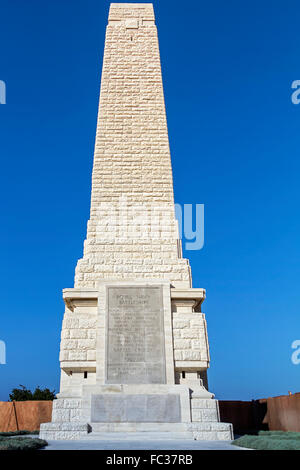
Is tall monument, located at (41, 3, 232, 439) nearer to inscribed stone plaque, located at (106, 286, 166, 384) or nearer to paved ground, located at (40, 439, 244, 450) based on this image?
inscribed stone plaque, located at (106, 286, 166, 384)

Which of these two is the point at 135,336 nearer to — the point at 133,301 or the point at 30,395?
the point at 133,301

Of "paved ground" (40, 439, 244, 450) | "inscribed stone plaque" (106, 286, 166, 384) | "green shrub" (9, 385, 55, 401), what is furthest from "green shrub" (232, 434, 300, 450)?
"green shrub" (9, 385, 55, 401)

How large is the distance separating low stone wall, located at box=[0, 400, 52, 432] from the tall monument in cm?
315

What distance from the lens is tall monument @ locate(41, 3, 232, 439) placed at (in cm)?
764

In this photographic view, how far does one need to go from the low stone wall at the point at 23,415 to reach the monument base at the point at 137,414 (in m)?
3.73

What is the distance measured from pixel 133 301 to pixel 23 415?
17.3 feet

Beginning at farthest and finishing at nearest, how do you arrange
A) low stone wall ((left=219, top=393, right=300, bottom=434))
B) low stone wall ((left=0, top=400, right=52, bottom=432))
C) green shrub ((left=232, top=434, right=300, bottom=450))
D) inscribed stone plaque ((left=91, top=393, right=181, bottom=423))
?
low stone wall ((left=0, top=400, right=52, bottom=432)), low stone wall ((left=219, top=393, right=300, bottom=434)), inscribed stone plaque ((left=91, top=393, right=181, bottom=423)), green shrub ((left=232, top=434, right=300, bottom=450))

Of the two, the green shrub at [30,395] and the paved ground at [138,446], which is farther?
the green shrub at [30,395]

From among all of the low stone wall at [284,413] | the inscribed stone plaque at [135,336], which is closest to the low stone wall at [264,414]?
the low stone wall at [284,413]

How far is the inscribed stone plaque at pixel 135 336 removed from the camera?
8.19 m

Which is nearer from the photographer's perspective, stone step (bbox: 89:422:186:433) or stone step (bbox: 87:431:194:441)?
stone step (bbox: 87:431:194:441)

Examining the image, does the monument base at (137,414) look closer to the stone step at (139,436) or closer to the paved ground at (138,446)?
the stone step at (139,436)

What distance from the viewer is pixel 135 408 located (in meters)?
7.63
